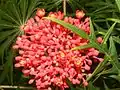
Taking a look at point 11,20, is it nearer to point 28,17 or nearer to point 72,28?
point 28,17

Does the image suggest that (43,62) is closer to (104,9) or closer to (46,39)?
(46,39)

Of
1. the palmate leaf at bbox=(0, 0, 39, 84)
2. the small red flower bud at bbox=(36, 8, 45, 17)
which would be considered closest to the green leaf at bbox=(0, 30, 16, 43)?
the palmate leaf at bbox=(0, 0, 39, 84)

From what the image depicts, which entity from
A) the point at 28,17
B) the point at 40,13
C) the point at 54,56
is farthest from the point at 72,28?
the point at 28,17

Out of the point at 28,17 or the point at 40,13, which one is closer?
the point at 40,13

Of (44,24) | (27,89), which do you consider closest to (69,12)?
(44,24)

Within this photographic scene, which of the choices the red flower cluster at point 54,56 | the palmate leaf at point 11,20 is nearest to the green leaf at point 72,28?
the red flower cluster at point 54,56

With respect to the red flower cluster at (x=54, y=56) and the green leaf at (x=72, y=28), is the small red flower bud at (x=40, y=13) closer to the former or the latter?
the red flower cluster at (x=54, y=56)

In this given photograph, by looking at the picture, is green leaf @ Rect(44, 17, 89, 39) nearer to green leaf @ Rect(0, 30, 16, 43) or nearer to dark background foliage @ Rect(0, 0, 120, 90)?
dark background foliage @ Rect(0, 0, 120, 90)
